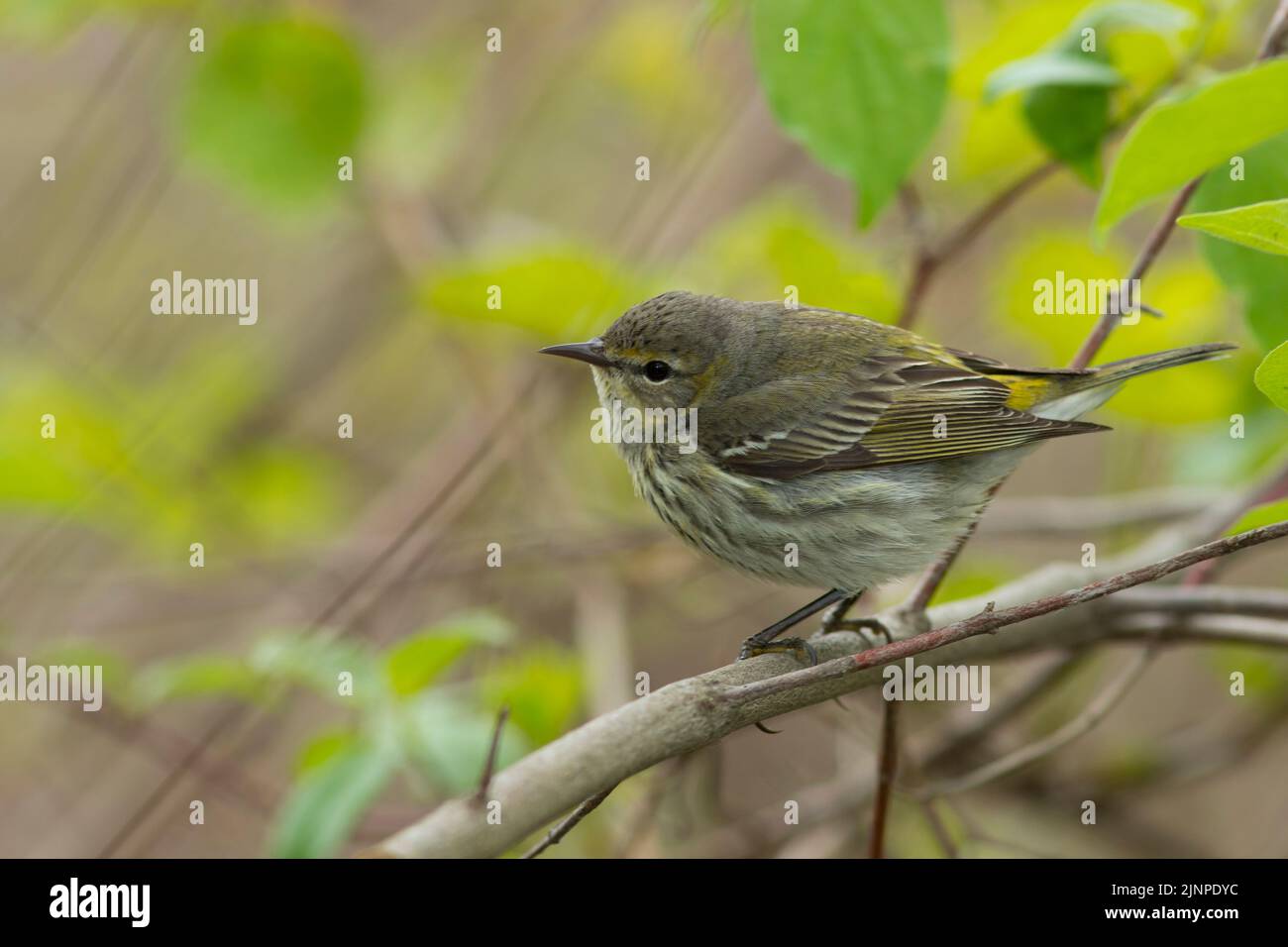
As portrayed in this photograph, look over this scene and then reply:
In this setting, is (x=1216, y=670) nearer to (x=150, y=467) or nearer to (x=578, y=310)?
(x=578, y=310)

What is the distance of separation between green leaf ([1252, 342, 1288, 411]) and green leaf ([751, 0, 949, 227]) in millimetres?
1028

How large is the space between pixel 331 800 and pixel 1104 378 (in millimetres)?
2233

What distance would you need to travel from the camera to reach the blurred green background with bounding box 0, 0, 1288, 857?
12.9 ft

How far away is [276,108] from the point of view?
5.02 meters

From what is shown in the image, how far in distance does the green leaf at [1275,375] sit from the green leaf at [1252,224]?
0.51 ft

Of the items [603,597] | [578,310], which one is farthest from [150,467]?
[578,310]

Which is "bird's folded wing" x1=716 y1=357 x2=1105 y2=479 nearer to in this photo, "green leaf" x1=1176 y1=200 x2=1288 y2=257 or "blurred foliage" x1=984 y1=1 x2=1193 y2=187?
"blurred foliage" x1=984 y1=1 x2=1193 y2=187

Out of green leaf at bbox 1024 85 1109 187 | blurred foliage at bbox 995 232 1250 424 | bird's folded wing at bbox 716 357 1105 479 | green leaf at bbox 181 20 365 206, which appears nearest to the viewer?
green leaf at bbox 1024 85 1109 187

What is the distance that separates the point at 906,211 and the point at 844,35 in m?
1.04

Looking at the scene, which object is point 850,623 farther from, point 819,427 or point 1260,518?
point 1260,518

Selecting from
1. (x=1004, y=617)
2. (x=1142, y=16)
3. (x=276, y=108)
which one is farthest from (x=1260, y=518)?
(x=276, y=108)

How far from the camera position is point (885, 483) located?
11.8 feet

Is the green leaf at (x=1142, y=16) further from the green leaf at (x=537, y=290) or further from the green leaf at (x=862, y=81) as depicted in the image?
the green leaf at (x=537, y=290)

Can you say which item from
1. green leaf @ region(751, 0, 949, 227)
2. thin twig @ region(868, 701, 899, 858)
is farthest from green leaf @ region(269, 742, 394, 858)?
green leaf @ region(751, 0, 949, 227)
